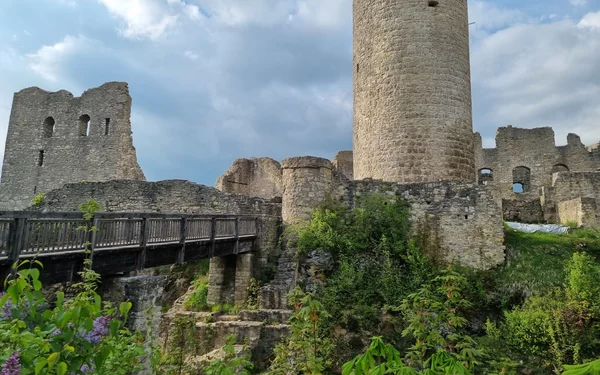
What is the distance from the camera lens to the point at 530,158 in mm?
24500

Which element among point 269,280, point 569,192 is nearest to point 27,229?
point 269,280

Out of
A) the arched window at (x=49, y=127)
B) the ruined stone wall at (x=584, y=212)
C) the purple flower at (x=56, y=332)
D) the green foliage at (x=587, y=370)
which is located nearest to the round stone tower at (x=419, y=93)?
the ruined stone wall at (x=584, y=212)

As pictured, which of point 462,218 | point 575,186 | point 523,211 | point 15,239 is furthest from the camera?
point 523,211

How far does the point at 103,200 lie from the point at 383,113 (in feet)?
36.5

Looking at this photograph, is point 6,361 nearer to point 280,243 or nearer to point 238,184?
point 280,243

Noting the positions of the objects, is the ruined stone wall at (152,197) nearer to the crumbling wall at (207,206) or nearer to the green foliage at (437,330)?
the crumbling wall at (207,206)

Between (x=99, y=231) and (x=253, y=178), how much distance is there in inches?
634

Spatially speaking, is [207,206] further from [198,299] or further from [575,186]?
[575,186]

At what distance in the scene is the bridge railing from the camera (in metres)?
5.56

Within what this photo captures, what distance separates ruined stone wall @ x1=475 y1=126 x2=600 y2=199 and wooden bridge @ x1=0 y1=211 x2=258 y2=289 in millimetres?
19577

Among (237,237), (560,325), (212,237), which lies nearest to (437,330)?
(560,325)

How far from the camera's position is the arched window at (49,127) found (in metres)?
22.0

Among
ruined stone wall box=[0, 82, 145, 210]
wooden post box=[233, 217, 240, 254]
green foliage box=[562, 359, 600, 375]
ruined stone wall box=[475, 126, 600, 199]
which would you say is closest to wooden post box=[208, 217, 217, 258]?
wooden post box=[233, 217, 240, 254]

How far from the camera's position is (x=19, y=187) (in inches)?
861
